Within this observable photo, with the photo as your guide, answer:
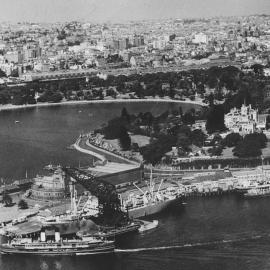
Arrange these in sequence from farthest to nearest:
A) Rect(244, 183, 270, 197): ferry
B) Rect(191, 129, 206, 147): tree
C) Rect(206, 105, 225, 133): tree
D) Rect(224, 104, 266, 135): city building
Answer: Rect(206, 105, 225, 133): tree < Rect(224, 104, 266, 135): city building < Rect(191, 129, 206, 147): tree < Rect(244, 183, 270, 197): ferry

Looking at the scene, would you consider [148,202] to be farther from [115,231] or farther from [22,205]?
[22,205]

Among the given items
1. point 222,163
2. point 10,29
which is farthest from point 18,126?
point 10,29

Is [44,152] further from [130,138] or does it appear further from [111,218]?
[111,218]

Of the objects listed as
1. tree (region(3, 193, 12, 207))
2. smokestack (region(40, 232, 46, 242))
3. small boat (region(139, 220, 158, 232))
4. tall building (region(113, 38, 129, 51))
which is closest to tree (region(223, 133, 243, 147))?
small boat (region(139, 220, 158, 232))

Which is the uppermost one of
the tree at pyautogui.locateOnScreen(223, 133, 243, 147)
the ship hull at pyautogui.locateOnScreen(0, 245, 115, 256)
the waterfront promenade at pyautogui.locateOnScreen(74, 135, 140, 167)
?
the tree at pyautogui.locateOnScreen(223, 133, 243, 147)

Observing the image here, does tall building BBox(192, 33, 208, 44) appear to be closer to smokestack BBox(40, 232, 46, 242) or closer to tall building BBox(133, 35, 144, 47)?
tall building BBox(133, 35, 144, 47)

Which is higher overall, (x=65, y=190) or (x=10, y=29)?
(x=10, y=29)

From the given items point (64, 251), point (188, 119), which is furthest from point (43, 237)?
point (188, 119)
